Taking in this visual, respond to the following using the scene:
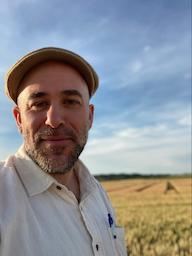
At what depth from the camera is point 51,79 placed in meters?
2.22

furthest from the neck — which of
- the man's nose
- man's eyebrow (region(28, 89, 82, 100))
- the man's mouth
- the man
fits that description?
man's eyebrow (region(28, 89, 82, 100))

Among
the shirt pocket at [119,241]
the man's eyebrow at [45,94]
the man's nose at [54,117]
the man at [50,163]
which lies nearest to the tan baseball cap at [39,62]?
the man at [50,163]

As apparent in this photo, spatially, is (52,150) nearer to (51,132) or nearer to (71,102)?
(51,132)

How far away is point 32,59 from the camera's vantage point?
7.32ft

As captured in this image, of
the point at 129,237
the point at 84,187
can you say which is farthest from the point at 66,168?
the point at 129,237

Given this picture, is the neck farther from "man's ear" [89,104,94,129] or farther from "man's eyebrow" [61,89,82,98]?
"man's eyebrow" [61,89,82,98]

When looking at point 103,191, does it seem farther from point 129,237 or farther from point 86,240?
point 129,237

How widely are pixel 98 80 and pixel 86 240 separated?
88cm

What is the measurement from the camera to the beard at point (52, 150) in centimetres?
218

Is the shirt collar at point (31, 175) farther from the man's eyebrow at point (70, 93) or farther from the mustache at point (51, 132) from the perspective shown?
the man's eyebrow at point (70, 93)

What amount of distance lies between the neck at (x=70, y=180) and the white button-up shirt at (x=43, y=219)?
86mm

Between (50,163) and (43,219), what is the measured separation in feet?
0.95

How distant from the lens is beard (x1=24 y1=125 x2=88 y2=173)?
2.18 meters

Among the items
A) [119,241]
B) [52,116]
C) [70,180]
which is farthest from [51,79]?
[119,241]
